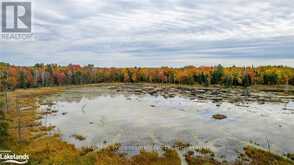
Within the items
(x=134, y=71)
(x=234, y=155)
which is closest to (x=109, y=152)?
(x=234, y=155)

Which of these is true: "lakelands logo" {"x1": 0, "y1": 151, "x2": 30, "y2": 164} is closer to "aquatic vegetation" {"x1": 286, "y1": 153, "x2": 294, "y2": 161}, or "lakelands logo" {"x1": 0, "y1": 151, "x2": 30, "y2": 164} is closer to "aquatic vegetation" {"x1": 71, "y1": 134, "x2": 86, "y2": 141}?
"aquatic vegetation" {"x1": 71, "y1": 134, "x2": 86, "y2": 141}

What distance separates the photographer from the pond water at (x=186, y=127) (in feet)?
82.5

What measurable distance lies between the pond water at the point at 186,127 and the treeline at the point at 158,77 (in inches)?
2000

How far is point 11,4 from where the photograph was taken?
20938mm

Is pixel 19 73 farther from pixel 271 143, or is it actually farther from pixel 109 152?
pixel 271 143

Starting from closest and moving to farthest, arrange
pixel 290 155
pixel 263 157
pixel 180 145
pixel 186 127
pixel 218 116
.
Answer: pixel 263 157 → pixel 290 155 → pixel 180 145 → pixel 186 127 → pixel 218 116

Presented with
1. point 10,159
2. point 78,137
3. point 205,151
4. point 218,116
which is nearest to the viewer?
point 10,159

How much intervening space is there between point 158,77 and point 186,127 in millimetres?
86021

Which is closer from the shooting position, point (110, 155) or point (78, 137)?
point (110, 155)

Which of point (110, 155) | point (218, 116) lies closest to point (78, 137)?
point (110, 155)

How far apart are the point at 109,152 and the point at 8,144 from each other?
9795 millimetres

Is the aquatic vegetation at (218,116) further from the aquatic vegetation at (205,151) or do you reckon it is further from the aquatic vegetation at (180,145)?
the aquatic vegetation at (205,151)

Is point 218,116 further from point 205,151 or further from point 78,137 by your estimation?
point 78,137

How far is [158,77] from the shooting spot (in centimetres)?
11712
